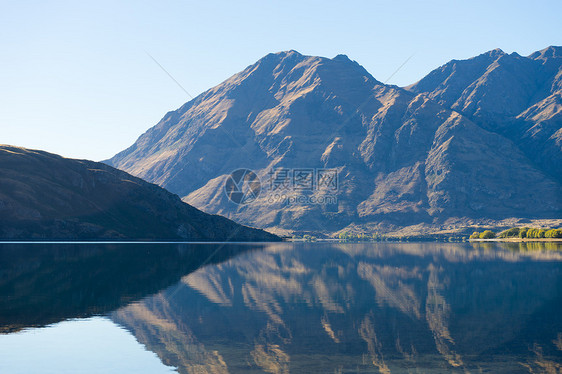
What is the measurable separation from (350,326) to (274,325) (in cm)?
672

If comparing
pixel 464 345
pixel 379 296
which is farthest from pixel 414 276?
pixel 464 345

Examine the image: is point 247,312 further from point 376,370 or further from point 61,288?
point 61,288

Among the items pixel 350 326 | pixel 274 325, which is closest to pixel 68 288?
pixel 274 325

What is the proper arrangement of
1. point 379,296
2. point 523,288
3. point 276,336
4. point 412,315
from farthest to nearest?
point 523,288
point 379,296
point 412,315
point 276,336

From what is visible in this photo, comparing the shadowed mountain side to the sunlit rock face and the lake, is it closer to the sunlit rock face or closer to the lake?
the lake

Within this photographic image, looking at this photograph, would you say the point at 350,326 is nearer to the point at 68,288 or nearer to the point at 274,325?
the point at 274,325

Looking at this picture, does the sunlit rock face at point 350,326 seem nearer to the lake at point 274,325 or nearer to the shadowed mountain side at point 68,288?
the lake at point 274,325

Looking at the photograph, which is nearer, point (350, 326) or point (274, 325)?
point (350, 326)

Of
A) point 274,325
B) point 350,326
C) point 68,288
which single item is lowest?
point 350,326

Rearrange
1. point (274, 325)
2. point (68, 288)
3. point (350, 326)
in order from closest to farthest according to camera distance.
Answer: point (350, 326) → point (274, 325) → point (68, 288)

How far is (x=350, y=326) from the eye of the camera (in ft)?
157

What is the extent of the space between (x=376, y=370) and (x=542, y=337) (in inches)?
674

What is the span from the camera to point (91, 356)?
1492 inches

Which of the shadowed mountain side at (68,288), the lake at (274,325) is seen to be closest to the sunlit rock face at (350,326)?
the lake at (274,325)
